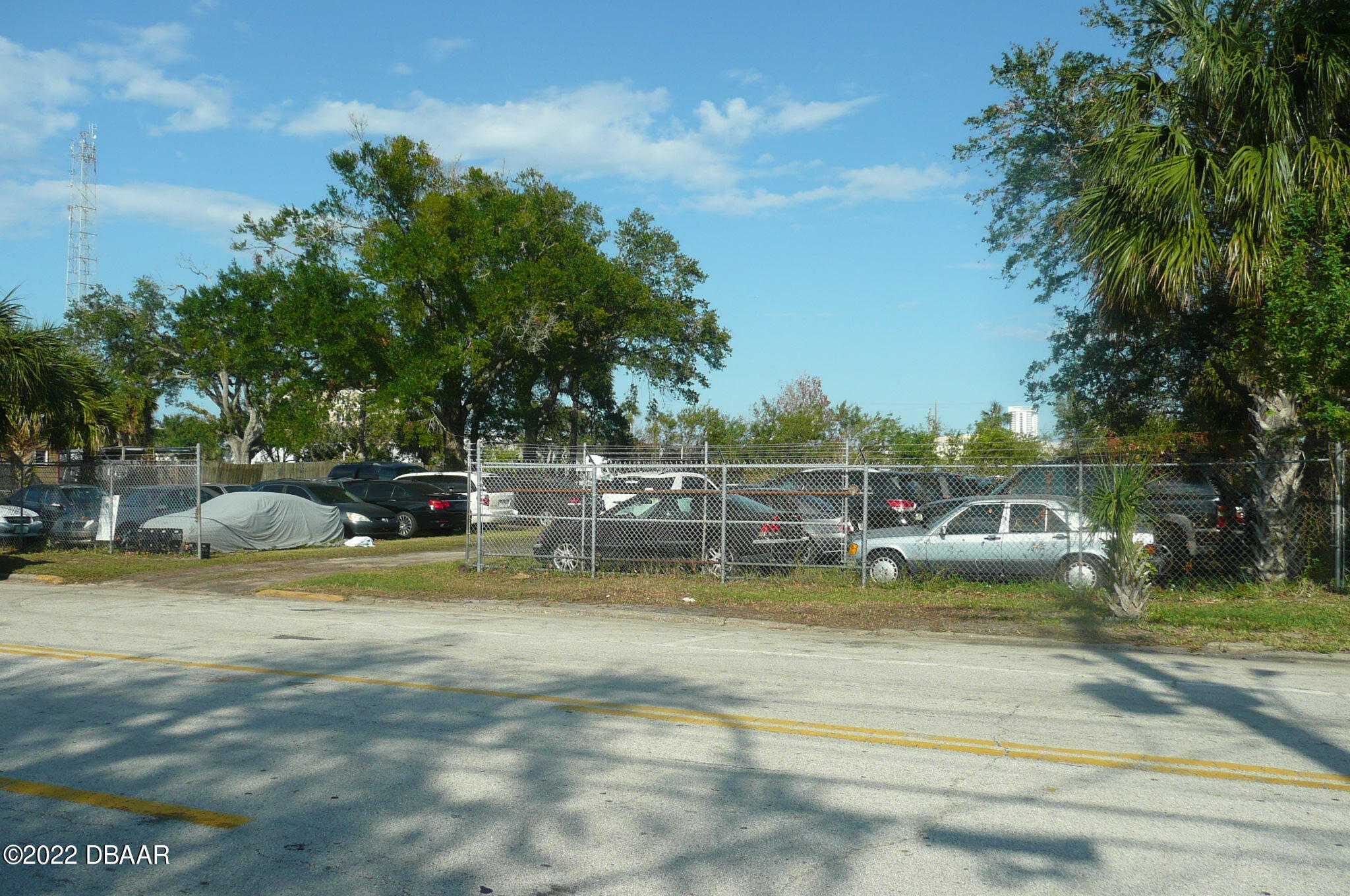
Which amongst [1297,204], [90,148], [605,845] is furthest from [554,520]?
[90,148]

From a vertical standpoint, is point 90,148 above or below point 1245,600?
above

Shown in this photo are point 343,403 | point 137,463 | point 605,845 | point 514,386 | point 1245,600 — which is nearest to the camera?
point 605,845

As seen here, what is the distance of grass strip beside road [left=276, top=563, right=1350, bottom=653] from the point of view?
11.1 m

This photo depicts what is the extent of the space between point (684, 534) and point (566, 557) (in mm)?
2204

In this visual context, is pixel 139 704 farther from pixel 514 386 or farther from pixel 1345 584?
pixel 514 386

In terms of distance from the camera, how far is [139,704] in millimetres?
7316

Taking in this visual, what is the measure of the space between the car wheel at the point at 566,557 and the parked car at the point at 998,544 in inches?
180

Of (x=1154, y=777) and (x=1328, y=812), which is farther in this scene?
(x=1154, y=777)

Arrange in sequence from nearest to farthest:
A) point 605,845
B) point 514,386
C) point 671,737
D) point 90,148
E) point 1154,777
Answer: point 605,845 < point 1154,777 < point 671,737 < point 514,386 < point 90,148

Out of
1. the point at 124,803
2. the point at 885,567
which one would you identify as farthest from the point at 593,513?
the point at 124,803

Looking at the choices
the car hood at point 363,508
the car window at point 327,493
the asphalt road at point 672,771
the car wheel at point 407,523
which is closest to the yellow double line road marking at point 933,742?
the asphalt road at point 672,771

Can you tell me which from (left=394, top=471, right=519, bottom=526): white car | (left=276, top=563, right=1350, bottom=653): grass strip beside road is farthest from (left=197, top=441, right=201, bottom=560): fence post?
(left=394, top=471, right=519, bottom=526): white car

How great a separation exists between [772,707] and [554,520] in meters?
10.0

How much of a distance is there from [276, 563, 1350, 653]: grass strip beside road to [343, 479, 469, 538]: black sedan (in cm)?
934
